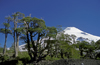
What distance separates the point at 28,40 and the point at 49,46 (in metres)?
3.77

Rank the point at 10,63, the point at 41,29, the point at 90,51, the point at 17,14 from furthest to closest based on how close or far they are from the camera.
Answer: the point at 90,51 → the point at 17,14 → the point at 10,63 → the point at 41,29

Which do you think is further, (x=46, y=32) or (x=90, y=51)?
(x=90, y=51)

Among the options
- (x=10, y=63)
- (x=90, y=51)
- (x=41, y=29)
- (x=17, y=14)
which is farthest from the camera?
(x=90, y=51)

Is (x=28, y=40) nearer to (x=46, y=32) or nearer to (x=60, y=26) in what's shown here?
(x=46, y=32)

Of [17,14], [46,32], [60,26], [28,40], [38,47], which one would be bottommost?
[38,47]

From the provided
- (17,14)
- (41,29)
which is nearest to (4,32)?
(17,14)

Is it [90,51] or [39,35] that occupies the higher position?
[39,35]

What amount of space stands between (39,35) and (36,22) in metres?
2.30

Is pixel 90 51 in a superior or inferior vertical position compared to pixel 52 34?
inferior

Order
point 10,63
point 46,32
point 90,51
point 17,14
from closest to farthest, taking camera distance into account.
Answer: point 46,32, point 10,63, point 17,14, point 90,51

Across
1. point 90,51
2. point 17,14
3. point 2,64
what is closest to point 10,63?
point 2,64

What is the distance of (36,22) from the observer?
13477 millimetres

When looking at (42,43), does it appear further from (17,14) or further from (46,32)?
(17,14)

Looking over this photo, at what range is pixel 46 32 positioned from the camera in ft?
46.1
